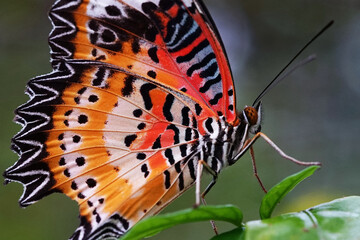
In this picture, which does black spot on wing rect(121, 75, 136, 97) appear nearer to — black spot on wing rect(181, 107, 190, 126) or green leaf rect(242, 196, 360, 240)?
black spot on wing rect(181, 107, 190, 126)

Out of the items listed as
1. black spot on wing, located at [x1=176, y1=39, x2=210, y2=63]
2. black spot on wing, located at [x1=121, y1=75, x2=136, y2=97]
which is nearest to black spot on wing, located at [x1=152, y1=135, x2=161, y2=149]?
black spot on wing, located at [x1=121, y1=75, x2=136, y2=97]

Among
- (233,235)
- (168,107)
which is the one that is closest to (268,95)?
(168,107)

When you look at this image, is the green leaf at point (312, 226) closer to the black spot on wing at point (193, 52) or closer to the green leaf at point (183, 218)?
the green leaf at point (183, 218)

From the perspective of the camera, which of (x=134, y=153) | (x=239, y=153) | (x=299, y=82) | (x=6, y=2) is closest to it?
(x=239, y=153)

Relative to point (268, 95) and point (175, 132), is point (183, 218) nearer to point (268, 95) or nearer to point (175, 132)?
point (175, 132)

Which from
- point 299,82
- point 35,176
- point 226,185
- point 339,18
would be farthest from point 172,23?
point 339,18

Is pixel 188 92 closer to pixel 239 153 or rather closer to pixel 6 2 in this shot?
pixel 239 153
